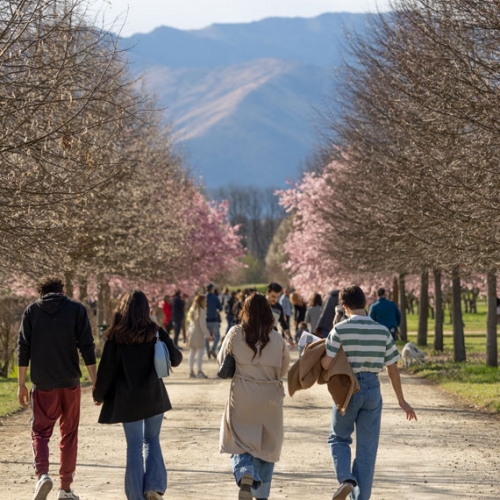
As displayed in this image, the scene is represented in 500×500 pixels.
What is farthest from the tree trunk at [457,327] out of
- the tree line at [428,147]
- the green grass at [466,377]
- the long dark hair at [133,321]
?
the long dark hair at [133,321]

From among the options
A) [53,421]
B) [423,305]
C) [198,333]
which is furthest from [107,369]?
[423,305]

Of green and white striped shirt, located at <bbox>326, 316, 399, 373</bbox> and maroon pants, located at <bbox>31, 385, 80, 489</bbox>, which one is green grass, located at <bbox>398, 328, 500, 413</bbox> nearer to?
green and white striped shirt, located at <bbox>326, 316, 399, 373</bbox>

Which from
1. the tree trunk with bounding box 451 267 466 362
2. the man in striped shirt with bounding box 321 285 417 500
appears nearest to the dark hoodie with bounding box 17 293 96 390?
the man in striped shirt with bounding box 321 285 417 500

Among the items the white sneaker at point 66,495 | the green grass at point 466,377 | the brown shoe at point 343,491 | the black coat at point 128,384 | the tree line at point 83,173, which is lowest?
the green grass at point 466,377

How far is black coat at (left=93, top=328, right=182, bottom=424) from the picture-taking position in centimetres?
817

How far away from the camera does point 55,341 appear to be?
8.98m

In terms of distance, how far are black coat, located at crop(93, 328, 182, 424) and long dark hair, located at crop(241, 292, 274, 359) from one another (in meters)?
0.70

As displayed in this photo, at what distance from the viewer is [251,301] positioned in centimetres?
832

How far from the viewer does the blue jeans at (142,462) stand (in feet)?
26.8

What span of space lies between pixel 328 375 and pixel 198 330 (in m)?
14.9

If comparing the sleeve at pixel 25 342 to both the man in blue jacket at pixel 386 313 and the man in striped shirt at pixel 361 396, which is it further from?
the man in blue jacket at pixel 386 313

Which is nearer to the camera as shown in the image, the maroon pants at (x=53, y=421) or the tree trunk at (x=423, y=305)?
the maroon pants at (x=53, y=421)

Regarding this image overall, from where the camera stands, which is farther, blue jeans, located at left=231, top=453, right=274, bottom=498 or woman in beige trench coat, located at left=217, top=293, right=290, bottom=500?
woman in beige trench coat, located at left=217, top=293, right=290, bottom=500

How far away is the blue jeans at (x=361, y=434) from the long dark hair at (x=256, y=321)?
29.3 inches
